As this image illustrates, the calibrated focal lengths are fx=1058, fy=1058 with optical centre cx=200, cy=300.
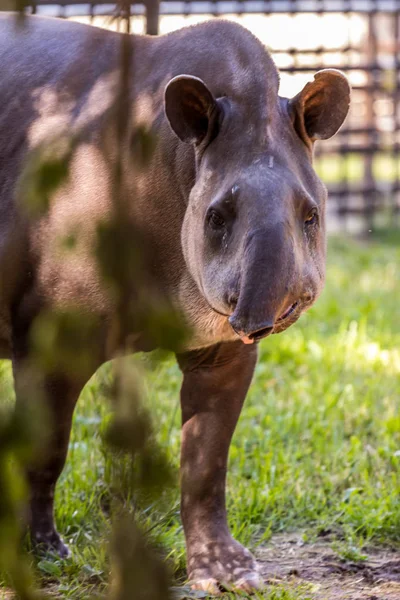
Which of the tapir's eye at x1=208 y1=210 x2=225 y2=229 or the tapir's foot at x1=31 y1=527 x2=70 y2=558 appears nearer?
the tapir's eye at x1=208 y1=210 x2=225 y2=229

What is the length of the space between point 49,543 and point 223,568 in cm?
63

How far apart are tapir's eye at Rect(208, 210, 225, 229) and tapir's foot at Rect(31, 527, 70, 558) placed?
1.38m

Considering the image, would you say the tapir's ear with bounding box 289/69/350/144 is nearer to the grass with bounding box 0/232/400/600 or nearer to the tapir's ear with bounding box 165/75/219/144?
the tapir's ear with bounding box 165/75/219/144

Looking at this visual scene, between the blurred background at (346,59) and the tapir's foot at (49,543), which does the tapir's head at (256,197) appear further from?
the blurred background at (346,59)

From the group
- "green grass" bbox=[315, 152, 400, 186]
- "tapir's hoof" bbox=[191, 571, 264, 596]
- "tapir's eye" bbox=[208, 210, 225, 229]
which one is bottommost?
"tapir's hoof" bbox=[191, 571, 264, 596]

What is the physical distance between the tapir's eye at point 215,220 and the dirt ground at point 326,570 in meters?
1.27

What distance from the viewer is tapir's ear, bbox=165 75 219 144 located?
3084 millimetres

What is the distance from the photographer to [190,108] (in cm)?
315

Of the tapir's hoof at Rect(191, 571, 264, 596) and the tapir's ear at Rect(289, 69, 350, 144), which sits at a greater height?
the tapir's ear at Rect(289, 69, 350, 144)

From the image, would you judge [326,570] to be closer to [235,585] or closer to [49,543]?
[235,585]

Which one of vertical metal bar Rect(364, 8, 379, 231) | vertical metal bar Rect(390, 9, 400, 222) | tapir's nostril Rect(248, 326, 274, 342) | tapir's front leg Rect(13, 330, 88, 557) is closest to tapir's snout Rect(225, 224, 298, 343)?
tapir's nostril Rect(248, 326, 274, 342)

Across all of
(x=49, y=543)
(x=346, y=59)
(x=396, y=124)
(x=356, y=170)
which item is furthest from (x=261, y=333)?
(x=356, y=170)

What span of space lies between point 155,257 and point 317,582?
1255mm

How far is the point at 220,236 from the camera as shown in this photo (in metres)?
3.05
